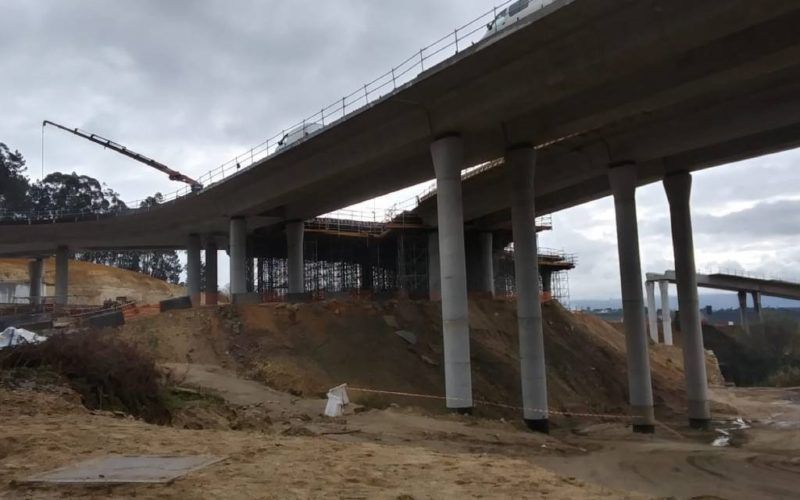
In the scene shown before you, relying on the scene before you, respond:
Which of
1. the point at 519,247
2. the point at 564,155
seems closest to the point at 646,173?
the point at 564,155

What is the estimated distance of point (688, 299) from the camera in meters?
31.7

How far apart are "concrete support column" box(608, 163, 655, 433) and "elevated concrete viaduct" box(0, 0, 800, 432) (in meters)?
0.06

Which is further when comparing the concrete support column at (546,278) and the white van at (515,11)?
the concrete support column at (546,278)

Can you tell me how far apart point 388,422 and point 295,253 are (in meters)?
27.1

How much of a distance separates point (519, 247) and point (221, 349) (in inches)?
619

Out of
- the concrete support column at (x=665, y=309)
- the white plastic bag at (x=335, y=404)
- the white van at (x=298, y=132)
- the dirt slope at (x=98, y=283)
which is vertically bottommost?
the white plastic bag at (x=335, y=404)

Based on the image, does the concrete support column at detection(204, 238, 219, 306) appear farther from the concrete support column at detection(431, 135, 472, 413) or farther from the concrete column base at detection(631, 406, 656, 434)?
the concrete column base at detection(631, 406, 656, 434)

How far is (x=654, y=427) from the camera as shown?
95.1ft

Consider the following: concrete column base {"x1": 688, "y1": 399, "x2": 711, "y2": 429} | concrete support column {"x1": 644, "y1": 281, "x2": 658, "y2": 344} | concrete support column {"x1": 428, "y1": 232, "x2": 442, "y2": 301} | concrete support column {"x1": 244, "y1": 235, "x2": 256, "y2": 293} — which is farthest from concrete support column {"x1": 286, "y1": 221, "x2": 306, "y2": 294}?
concrete support column {"x1": 644, "y1": 281, "x2": 658, "y2": 344}

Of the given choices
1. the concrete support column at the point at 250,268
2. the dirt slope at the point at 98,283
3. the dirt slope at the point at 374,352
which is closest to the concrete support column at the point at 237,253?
the dirt slope at the point at 374,352

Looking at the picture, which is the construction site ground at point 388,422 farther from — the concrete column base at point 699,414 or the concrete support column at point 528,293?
the concrete support column at point 528,293

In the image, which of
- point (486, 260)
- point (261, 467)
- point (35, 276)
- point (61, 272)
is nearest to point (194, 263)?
point (61, 272)

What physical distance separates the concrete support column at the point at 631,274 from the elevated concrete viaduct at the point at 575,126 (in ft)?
0.21

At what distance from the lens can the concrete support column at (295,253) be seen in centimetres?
4534
